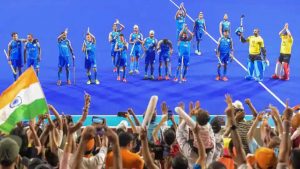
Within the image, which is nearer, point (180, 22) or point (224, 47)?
point (224, 47)

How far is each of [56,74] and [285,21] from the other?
46.4 ft

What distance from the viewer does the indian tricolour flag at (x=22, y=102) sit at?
793cm

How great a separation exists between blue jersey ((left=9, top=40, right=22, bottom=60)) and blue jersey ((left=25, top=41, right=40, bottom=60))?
0.95 ft

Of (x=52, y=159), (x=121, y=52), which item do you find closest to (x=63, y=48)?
(x=121, y=52)

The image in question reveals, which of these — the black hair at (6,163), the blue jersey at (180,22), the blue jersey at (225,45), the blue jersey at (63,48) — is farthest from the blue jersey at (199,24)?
the black hair at (6,163)

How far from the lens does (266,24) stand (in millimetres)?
30719

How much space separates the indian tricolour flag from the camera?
7.93 metres

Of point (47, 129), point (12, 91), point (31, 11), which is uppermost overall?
point (31, 11)

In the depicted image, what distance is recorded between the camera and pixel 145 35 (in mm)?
27953

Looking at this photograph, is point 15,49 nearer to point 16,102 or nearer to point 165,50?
point 165,50

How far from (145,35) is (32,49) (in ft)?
A: 28.4

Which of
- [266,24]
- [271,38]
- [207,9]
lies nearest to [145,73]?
[271,38]

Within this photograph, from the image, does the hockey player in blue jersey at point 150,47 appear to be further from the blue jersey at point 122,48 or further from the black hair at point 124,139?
the black hair at point 124,139

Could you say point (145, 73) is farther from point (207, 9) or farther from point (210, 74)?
point (207, 9)
